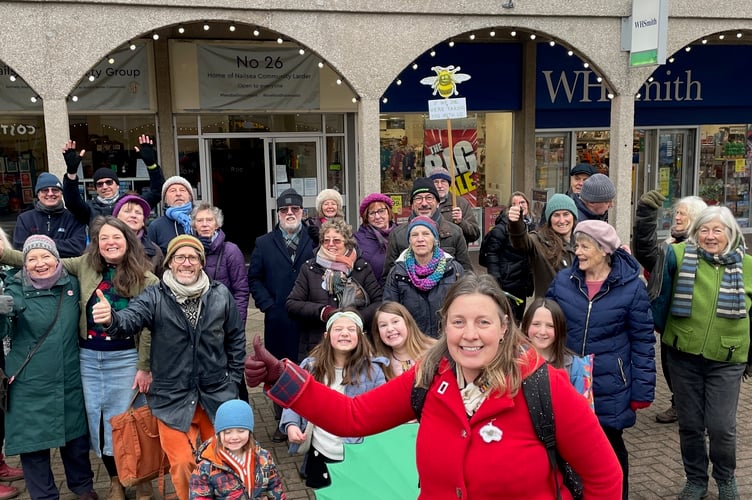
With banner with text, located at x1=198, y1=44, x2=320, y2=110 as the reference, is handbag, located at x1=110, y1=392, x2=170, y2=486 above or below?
below

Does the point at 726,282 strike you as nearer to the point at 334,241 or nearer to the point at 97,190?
the point at 334,241

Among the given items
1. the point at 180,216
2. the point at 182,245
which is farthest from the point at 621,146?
the point at 182,245

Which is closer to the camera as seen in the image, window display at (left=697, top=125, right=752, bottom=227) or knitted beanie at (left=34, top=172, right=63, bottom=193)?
knitted beanie at (left=34, top=172, right=63, bottom=193)

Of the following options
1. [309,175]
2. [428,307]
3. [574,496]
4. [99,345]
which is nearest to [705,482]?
[428,307]

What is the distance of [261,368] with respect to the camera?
2.40 metres

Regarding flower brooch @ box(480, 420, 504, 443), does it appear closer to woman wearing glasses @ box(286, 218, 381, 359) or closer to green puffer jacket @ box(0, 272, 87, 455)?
woman wearing glasses @ box(286, 218, 381, 359)

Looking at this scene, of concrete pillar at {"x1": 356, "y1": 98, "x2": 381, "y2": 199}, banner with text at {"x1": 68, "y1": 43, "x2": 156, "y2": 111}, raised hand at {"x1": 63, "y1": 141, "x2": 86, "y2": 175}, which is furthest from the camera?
banner with text at {"x1": 68, "y1": 43, "x2": 156, "y2": 111}

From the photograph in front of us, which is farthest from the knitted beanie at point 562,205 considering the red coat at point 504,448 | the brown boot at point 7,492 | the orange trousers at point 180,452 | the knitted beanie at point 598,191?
the brown boot at point 7,492

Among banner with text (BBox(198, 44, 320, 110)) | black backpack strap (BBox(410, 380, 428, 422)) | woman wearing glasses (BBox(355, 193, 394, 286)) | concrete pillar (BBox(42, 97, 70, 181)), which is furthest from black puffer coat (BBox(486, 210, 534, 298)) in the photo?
banner with text (BBox(198, 44, 320, 110))

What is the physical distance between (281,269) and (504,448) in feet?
12.5

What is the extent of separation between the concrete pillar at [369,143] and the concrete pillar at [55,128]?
12.6ft

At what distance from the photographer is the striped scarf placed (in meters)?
4.40

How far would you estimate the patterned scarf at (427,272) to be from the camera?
16.6 feet

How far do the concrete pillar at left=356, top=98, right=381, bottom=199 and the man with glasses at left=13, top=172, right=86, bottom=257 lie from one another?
462cm
